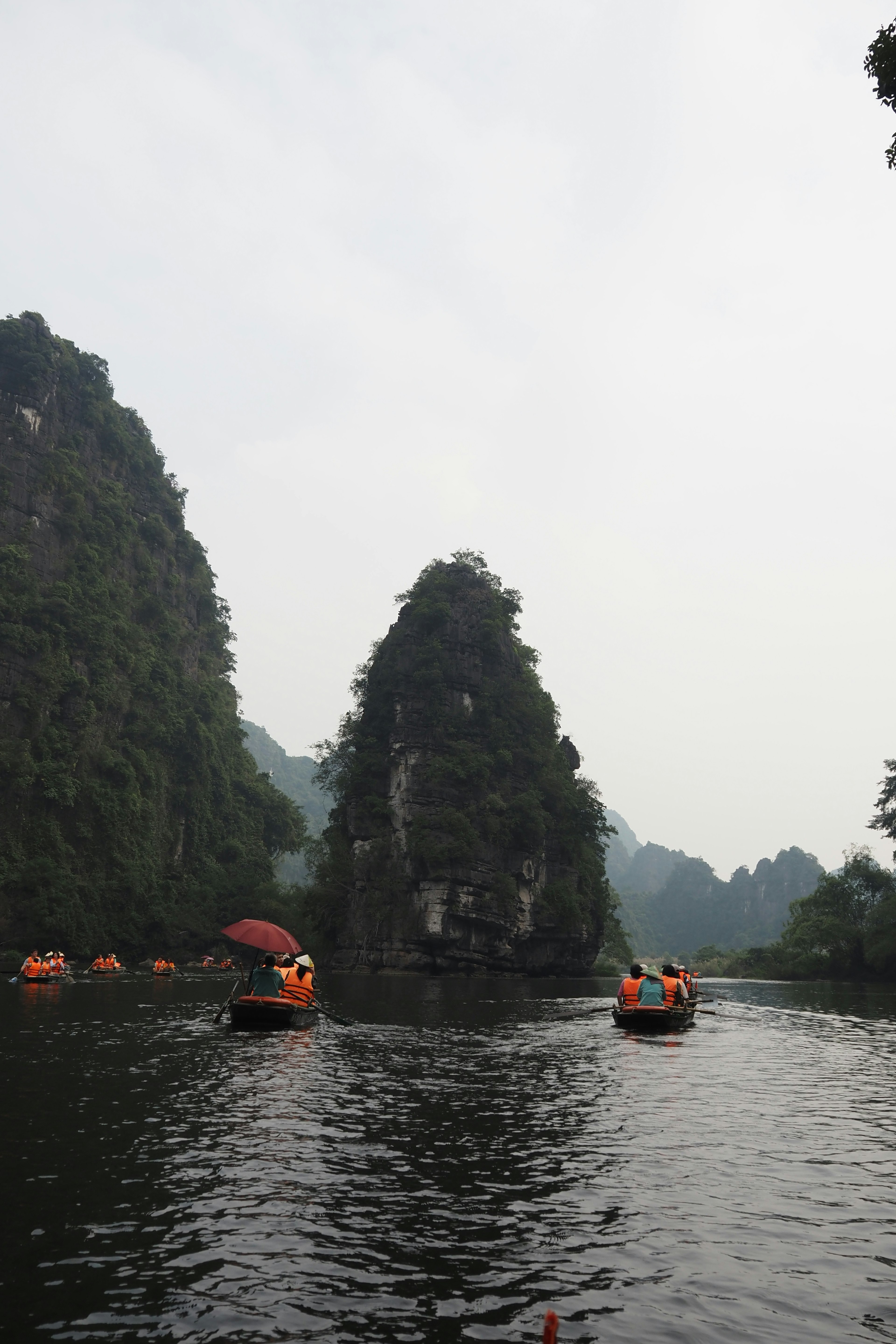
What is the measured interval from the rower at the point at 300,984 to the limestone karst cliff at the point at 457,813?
39303mm

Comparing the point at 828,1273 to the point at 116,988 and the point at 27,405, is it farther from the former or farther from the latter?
the point at 27,405

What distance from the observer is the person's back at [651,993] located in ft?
74.3

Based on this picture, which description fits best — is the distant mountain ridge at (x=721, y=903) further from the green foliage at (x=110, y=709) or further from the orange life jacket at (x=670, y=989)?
the orange life jacket at (x=670, y=989)

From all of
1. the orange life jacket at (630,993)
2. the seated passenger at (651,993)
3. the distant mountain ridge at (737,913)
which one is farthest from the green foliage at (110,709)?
the distant mountain ridge at (737,913)

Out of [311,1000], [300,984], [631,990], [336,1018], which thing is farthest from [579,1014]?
[300,984]

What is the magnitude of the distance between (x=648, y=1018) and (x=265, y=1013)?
9.47 m

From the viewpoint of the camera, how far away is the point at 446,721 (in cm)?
6881

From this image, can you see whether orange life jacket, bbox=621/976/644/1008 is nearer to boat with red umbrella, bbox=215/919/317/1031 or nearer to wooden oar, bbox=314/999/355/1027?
wooden oar, bbox=314/999/355/1027

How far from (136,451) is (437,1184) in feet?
294

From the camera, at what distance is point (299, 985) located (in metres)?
20.7

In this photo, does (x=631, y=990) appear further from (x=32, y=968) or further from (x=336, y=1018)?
(x=32, y=968)

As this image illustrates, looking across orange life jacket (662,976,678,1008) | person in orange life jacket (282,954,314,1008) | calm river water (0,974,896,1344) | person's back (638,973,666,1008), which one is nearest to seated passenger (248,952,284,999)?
person in orange life jacket (282,954,314,1008)

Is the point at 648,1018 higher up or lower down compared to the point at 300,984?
lower down

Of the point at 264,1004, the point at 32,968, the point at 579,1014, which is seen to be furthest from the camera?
the point at 32,968
